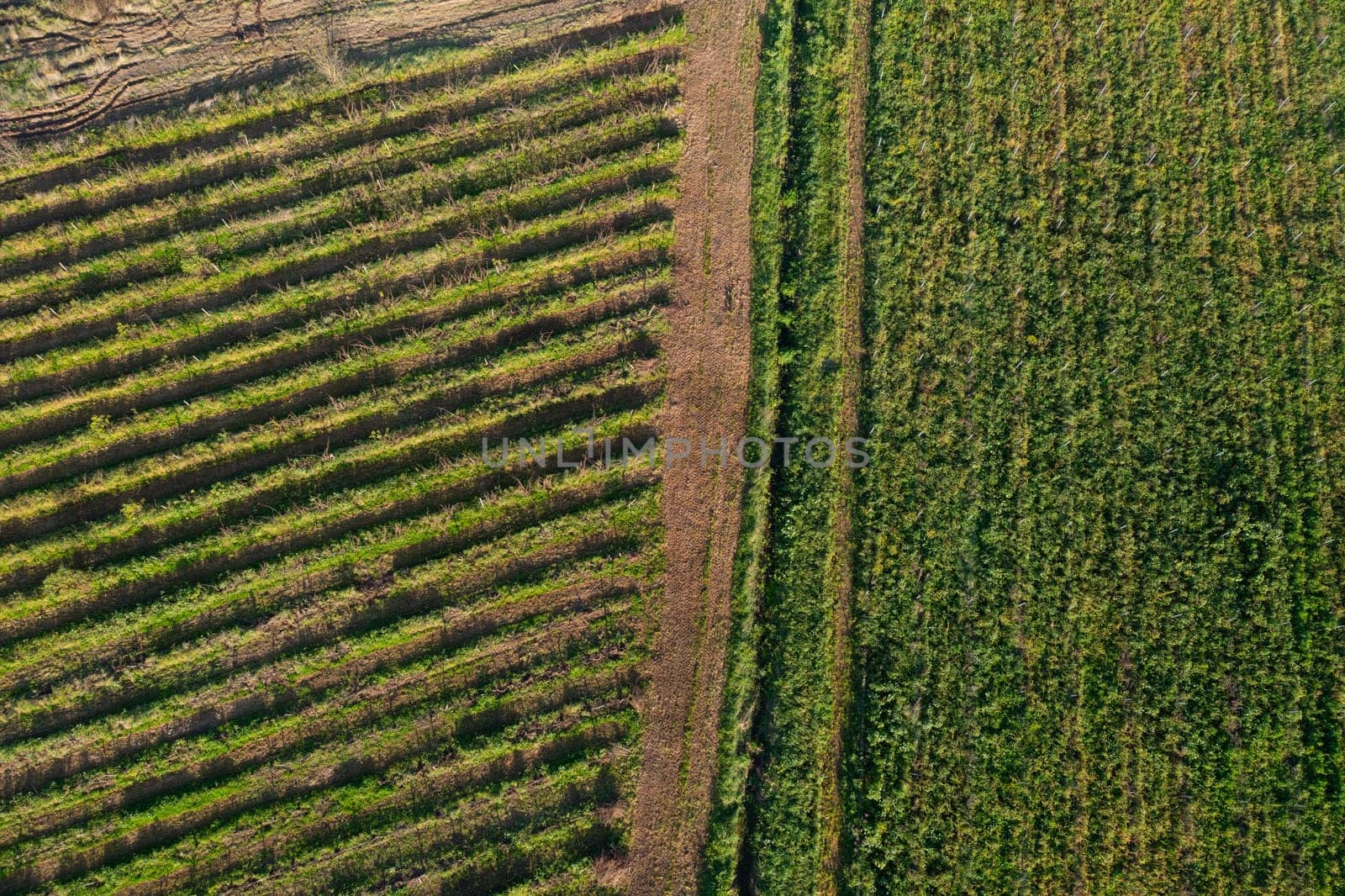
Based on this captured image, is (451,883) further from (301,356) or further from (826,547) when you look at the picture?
(301,356)


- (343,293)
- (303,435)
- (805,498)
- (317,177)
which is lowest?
(805,498)

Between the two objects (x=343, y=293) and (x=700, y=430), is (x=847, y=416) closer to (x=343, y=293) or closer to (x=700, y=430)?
(x=700, y=430)

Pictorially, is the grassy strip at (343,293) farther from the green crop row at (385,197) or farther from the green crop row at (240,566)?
the green crop row at (240,566)

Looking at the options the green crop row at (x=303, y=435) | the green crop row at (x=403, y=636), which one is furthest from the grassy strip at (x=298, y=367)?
the green crop row at (x=403, y=636)

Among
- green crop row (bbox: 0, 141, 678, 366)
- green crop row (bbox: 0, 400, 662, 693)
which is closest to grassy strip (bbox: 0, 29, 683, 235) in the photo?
green crop row (bbox: 0, 141, 678, 366)

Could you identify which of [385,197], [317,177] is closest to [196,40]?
[317,177]
